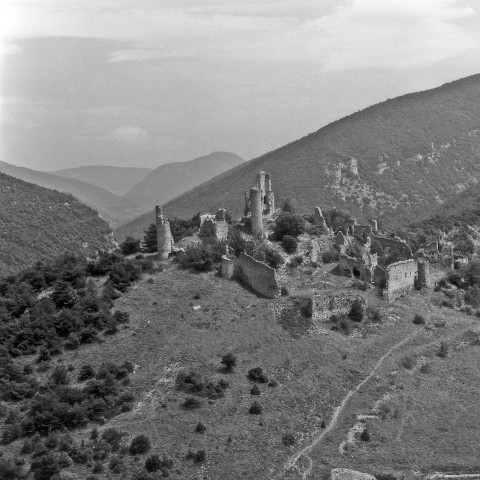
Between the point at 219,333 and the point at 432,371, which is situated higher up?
the point at 219,333

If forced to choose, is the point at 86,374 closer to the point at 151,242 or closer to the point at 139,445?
the point at 139,445

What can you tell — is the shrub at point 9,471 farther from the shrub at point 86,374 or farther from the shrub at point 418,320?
the shrub at point 418,320

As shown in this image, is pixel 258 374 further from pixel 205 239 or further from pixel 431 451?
pixel 205 239

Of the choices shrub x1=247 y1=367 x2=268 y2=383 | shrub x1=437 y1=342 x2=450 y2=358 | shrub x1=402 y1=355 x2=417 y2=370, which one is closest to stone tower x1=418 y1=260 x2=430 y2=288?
shrub x1=437 y1=342 x2=450 y2=358

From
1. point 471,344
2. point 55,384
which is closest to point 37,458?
point 55,384

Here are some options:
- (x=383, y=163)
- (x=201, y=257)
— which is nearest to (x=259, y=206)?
(x=201, y=257)

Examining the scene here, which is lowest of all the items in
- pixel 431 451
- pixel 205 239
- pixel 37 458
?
pixel 431 451

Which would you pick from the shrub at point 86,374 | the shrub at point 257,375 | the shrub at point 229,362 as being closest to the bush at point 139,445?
the shrub at point 86,374
